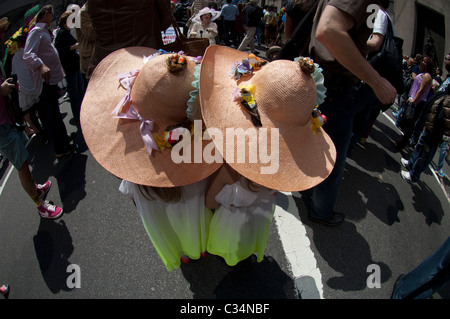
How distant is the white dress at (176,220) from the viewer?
185 centimetres

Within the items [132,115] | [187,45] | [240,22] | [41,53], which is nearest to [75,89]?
[41,53]

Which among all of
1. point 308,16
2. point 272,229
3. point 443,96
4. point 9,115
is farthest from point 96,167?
point 443,96

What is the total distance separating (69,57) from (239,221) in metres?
A: 3.56

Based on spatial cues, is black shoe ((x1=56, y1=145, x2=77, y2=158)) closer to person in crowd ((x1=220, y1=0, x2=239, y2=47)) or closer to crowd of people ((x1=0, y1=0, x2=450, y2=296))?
crowd of people ((x1=0, y1=0, x2=450, y2=296))

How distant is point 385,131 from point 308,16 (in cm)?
334

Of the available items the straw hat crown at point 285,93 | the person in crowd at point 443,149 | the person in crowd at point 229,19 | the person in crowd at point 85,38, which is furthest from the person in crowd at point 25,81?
the person in crowd at point 229,19

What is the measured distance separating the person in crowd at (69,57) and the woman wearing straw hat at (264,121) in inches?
119

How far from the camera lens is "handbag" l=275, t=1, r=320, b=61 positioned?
2.34 metres

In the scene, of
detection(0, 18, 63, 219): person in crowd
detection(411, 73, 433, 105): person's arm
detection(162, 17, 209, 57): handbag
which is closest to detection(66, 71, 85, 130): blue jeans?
detection(0, 18, 63, 219): person in crowd

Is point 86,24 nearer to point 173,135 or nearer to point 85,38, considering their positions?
point 85,38

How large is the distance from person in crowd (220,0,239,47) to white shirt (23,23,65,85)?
6865 mm

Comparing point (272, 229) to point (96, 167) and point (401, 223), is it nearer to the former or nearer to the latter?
point (401, 223)

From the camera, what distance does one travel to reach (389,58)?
2523 mm

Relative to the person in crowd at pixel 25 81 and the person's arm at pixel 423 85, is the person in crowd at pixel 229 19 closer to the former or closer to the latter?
the person's arm at pixel 423 85
